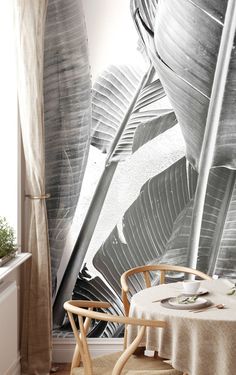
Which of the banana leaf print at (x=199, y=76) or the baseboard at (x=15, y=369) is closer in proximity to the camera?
the baseboard at (x=15, y=369)

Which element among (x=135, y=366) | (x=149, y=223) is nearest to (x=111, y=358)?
(x=135, y=366)

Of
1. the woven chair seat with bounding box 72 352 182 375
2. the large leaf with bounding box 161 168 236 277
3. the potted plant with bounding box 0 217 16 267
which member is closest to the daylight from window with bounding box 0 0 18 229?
the potted plant with bounding box 0 217 16 267

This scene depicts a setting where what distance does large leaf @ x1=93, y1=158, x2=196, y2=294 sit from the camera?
4.98 metres

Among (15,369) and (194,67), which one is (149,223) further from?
(15,369)

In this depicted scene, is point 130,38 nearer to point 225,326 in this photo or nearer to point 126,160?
point 126,160

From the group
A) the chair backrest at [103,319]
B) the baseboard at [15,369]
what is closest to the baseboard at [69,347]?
the baseboard at [15,369]

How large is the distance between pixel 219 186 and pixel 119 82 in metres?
1.06

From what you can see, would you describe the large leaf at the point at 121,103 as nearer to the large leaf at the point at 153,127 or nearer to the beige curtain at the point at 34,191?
the large leaf at the point at 153,127

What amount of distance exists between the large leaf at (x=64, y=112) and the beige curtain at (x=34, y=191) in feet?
0.80

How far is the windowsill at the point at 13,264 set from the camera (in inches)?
157

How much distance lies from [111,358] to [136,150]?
6.10 feet

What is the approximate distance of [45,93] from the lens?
4902 mm

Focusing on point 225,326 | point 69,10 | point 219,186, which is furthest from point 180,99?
point 225,326

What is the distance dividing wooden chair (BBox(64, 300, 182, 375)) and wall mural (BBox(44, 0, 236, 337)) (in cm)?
134
